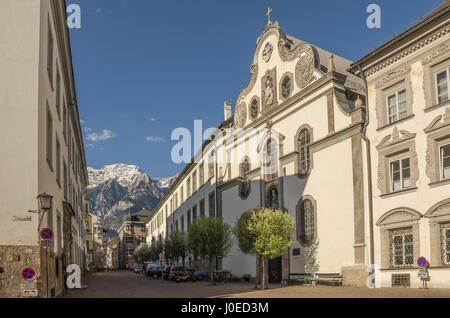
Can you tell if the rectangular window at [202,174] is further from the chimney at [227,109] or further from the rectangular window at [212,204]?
the chimney at [227,109]

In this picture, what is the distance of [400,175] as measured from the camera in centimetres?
2041

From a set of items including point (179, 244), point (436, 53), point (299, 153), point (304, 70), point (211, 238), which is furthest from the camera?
point (179, 244)

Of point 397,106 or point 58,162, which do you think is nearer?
point 397,106

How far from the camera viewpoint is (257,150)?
111 ft

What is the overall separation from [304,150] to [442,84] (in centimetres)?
1062

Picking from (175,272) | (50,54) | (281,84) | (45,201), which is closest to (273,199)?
(281,84)

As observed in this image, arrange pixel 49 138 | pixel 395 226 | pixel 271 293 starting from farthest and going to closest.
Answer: pixel 271 293
pixel 395 226
pixel 49 138

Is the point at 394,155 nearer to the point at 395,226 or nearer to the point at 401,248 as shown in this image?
the point at 395,226

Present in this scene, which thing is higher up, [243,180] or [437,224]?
[243,180]

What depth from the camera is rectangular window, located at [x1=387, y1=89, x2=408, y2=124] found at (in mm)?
20656

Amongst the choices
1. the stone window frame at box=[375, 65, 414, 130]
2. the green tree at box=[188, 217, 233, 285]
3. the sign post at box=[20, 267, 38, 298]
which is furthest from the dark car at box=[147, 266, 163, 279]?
the sign post at box=[20, 267, 38, 298]
